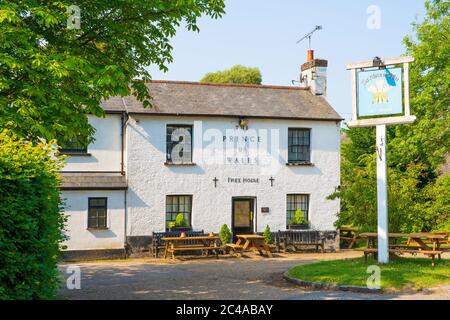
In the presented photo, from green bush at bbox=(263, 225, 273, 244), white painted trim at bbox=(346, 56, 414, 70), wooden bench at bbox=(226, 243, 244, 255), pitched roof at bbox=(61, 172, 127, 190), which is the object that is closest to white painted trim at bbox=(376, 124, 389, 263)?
white painted trim at bbox=(346, 56, 414, 70)

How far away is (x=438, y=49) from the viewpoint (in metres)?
27.0

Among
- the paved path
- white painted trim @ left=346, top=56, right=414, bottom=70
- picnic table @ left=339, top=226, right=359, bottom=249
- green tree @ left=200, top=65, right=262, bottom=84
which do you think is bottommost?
the paved path

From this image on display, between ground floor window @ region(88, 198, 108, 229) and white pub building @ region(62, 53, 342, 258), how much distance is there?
0.14 ft

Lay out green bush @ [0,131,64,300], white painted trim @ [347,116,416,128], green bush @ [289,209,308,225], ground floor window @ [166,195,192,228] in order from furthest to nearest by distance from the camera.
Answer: green bush @ [289,209,308,225]
ground floor window @ [166,195,192,228]
white painted trim @ [347,116,416,128]
green bush @ [0,131,64,300]

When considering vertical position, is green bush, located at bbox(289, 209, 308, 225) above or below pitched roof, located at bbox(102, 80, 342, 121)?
below

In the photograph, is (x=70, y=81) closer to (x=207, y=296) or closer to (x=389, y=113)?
(x=207, y=296)

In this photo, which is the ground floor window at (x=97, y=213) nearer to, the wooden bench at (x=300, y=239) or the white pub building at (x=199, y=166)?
the white pub building at (x=199, y=166)

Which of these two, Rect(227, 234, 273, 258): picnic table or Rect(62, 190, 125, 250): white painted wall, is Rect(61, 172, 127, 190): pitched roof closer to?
Rect(62, 190, 125, 250): white painted wall

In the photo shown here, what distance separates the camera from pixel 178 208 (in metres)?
24.9

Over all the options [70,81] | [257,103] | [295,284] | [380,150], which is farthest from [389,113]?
[257,103]

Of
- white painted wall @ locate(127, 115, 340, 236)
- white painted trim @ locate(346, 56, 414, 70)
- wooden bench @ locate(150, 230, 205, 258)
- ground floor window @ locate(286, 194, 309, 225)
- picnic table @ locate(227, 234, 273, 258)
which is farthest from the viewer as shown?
ground floor window @ locate(286, 194, 309, 225)

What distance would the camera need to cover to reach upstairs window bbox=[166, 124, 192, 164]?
2484cm

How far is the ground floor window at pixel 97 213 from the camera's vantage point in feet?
76.9

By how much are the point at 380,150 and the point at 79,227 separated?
12938 mm
